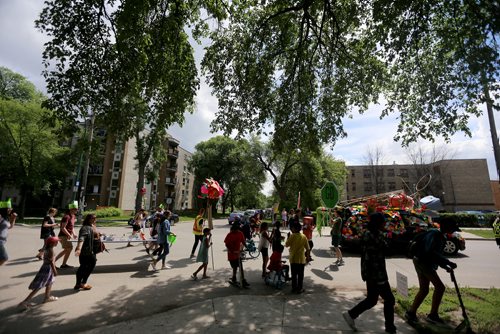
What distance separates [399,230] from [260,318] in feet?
30.8

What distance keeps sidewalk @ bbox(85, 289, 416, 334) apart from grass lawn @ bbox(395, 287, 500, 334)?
18.6 inches

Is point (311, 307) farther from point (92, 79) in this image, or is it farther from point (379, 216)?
point (92, 79)

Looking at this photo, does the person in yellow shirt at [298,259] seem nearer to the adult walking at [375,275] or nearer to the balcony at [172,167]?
the adult walking at [375,275]

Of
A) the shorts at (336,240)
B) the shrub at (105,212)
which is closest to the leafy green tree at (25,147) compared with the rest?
the shrub at (105,212)

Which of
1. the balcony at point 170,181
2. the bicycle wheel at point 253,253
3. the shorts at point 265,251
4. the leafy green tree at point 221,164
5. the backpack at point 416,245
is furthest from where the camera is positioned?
the balcony at point 170,181

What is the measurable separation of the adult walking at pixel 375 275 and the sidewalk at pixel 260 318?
0.83 ft

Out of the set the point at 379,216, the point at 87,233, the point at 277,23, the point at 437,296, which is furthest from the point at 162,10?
the point at 437,296

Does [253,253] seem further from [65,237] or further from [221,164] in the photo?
[221,164]

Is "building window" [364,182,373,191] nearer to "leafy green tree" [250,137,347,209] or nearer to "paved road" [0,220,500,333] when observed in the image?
"leafy green tree" [250,137,347,209]

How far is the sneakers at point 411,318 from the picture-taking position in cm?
483

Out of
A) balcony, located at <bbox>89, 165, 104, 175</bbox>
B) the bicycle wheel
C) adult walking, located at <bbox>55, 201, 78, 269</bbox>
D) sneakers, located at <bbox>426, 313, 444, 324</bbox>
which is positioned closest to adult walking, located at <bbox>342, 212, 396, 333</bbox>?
sneakers, located at <bbox>426, 313, 444, 324</bbox>

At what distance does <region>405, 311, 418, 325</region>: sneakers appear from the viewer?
4.83 metres

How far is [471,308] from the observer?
5.35m

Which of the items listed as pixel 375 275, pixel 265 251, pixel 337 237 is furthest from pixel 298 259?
pixel 337 237
